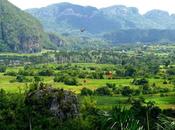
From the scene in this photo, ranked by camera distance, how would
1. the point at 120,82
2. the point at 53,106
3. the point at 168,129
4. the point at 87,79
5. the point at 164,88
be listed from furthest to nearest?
the point at 87,79
the point at 120,82
the point at 164,88
the point at 53,106
the point at 168,129

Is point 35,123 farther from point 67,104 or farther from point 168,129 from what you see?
point 168,129

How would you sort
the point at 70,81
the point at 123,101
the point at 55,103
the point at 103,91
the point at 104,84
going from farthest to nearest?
the point at 70,81
the point at 104,84
the point at 103,91
the point at 123,101
the point at 55,103

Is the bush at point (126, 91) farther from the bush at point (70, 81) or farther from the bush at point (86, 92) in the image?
the bush at point (70, 81)

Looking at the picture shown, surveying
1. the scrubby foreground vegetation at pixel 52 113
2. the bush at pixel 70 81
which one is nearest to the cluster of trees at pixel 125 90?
A: the bush at pixel 70 81

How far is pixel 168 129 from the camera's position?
36.9m

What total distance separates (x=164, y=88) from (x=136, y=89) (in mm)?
7834

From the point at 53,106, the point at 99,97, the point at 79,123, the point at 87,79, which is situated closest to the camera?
the point at 79,123

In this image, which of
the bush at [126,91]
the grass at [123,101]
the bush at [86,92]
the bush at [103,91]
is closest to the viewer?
the grass at [123,101]

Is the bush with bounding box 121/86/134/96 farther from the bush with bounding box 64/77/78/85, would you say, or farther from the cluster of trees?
the bush with bounding box 64/77/78/85

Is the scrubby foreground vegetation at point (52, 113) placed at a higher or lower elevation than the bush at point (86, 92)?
higher

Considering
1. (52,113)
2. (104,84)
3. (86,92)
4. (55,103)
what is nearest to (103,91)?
(86,92)

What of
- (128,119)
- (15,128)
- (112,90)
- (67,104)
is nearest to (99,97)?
(112,90)

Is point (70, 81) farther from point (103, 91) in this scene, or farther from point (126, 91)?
point (126, 91)

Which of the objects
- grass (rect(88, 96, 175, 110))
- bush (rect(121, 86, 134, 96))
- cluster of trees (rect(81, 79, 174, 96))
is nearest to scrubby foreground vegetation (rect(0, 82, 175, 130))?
grass (rect(88, 96, 175, 110))
